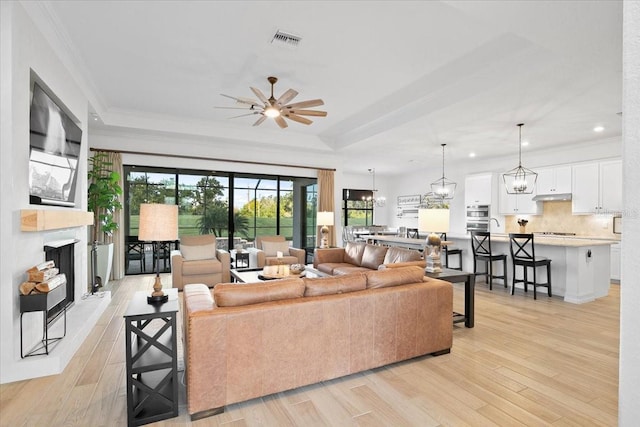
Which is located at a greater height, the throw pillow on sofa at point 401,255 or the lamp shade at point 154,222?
the lamp shade at point 154,222

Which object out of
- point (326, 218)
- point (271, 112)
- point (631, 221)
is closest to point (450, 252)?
point (326, 218)

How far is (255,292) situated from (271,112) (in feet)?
8.58

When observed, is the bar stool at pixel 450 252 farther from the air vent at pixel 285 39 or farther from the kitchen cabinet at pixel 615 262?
the air vent at pixel 285 39

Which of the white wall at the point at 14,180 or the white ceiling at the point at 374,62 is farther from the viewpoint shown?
the white ceiling at the point at 374,62

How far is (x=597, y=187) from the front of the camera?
6.58 m

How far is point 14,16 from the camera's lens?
2.57 m

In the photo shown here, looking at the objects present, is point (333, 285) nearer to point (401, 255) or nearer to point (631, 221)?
point (631, 221)

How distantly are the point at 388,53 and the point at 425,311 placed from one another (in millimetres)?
2750

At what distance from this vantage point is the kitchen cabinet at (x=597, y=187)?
633cm

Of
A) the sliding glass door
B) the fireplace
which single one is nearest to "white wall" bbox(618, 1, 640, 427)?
the fireplace

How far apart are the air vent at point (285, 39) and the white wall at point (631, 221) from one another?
10.4 feet

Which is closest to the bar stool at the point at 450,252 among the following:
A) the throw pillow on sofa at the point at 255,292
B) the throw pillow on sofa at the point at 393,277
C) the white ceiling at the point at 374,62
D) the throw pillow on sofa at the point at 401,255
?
the throw pillow on sofa at the point at 401,255

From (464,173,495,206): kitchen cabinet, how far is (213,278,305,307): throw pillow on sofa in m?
7.46

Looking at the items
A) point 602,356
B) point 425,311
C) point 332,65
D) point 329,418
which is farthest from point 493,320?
point 332,65
